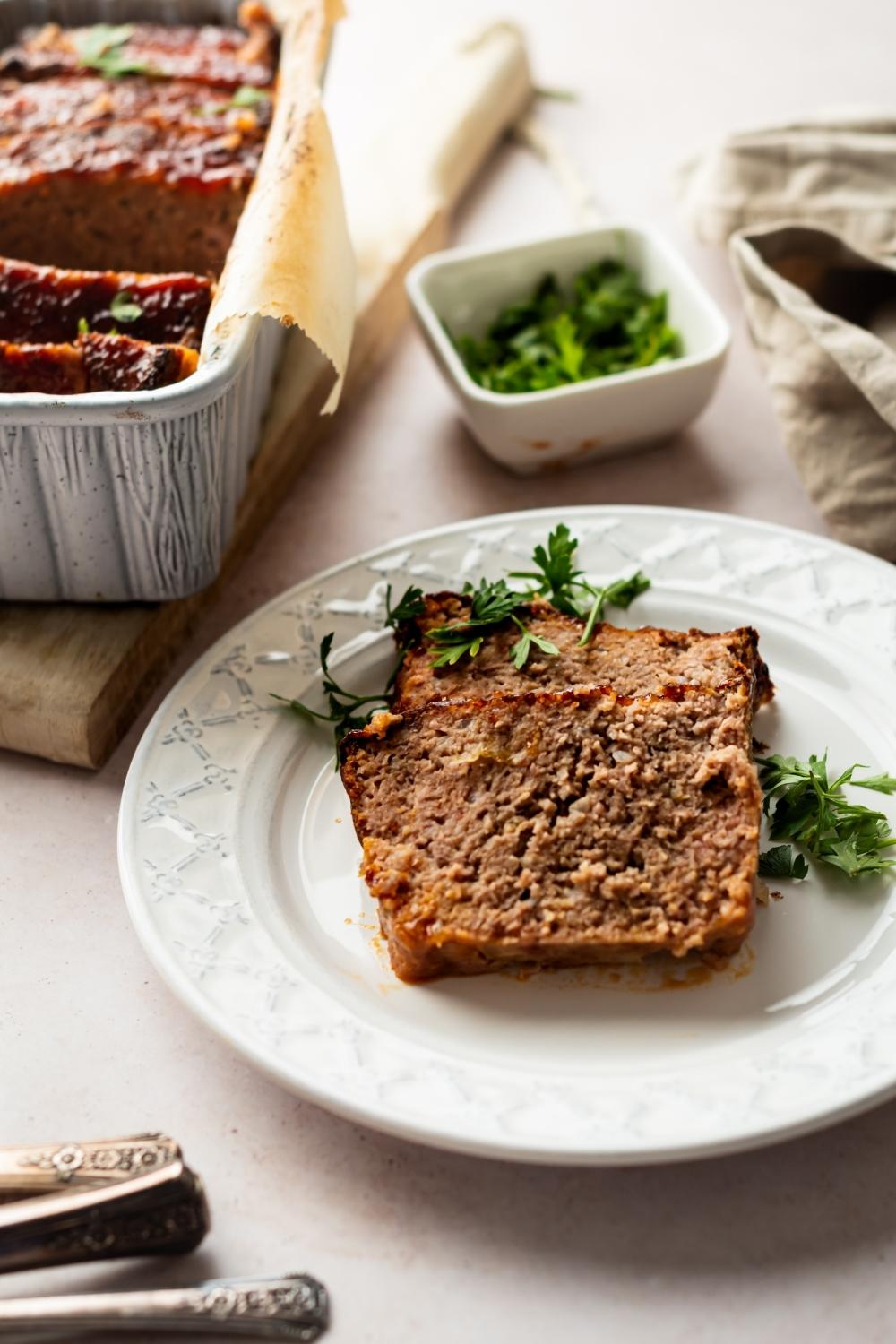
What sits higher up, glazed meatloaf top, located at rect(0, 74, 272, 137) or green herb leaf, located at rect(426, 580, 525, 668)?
glazed meatloaf top, located at rect(0, 74, 272, 137)

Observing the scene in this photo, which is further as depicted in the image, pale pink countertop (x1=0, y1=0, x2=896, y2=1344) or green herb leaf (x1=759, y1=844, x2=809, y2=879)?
green herb leaf (x1=759, y1=844, x2=809, y2=879)

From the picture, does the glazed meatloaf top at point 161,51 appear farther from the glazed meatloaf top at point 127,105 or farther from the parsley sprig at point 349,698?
the parsley sprig at point 349,698

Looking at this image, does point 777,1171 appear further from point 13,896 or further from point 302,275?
point 302,275

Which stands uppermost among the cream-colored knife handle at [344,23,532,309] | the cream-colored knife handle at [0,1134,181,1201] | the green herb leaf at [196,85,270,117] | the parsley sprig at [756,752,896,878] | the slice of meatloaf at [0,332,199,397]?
the green herb leaf at [196,85,270,117]

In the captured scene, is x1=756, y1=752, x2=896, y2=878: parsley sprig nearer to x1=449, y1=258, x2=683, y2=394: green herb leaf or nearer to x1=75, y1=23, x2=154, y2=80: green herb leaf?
x1=449, y1=258, x2=683, y2=394: green herb leaf

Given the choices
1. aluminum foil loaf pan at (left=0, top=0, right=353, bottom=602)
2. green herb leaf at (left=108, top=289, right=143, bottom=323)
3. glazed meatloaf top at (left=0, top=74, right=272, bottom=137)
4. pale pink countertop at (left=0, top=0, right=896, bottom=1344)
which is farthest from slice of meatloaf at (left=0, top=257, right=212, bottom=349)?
glazed meatloaf top at (left=0, top=74, right=272, bottom=137)

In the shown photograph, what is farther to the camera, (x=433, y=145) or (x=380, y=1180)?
(x=433, y=145)

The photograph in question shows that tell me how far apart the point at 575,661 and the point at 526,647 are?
15 cm

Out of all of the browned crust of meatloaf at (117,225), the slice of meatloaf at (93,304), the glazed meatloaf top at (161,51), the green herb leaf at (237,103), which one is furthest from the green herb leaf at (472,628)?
the glazed meatloaf top at (161,51)

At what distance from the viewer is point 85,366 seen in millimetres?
3701

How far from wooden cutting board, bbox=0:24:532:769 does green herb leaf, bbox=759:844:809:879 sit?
1825 millimetres

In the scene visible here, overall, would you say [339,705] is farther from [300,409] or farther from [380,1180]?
[300,409]

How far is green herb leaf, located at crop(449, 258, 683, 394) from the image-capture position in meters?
4.68

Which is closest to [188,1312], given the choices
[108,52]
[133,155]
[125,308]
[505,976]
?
[505,976]
